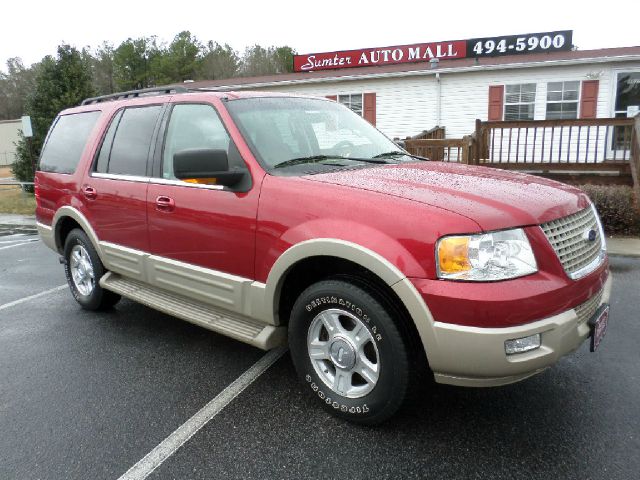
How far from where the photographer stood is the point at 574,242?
2.67 m

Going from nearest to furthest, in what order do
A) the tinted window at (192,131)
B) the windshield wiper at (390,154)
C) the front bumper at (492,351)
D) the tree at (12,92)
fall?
the front bumper at (492,351) < the tinted window at (192,131) < the windshield wiper at (390,154) < the tree at (12,92)

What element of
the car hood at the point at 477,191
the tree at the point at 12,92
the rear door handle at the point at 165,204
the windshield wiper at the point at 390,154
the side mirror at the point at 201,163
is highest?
the tree at the point at 12,92

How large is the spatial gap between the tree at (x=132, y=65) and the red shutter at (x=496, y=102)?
43.8m

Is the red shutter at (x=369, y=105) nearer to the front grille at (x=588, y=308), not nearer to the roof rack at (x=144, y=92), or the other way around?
the roof rack at (x=144, y=92)

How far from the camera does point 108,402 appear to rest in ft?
10.5

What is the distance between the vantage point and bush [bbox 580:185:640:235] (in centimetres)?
775

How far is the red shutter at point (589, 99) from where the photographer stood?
14992 mm

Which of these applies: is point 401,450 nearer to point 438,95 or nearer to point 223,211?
point 223,211

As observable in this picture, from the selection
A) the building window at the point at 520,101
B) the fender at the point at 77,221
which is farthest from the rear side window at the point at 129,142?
the building window at the point at 520,101

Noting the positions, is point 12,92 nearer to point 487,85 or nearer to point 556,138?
point 487,85

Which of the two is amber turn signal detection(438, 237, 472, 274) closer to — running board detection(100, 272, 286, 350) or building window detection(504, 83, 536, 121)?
running board detection(100, 272, 286, 350)

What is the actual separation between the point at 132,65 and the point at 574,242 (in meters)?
59.4

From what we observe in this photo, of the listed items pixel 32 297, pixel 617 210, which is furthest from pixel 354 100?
pixel 32 297

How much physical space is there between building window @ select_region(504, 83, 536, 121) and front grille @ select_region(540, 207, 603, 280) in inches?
563
